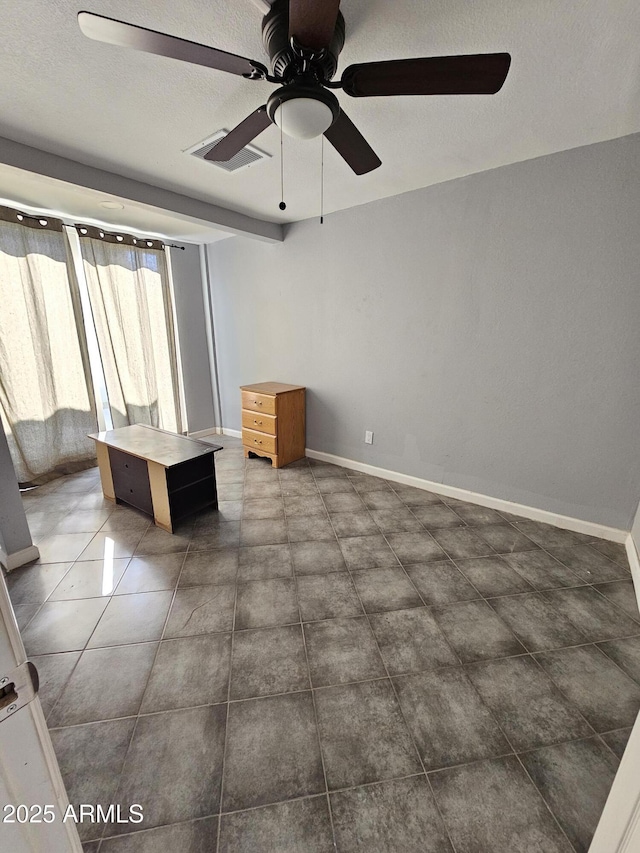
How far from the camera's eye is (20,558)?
2.02 m

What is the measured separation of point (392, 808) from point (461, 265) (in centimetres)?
289

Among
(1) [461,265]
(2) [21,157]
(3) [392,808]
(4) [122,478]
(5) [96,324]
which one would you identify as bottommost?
(3) [392,808]

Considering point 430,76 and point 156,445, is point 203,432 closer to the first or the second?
point 156,445

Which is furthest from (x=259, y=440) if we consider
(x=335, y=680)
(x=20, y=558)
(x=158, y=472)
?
(x=335, y=680)

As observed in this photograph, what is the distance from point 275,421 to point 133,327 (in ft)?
6.36

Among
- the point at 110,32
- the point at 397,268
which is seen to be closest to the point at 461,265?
the point at 397,268

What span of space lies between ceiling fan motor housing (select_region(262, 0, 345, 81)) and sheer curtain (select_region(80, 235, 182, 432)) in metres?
2.99

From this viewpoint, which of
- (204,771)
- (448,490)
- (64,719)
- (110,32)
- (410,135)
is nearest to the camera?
(110,32)

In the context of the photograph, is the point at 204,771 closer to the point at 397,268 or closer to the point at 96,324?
the point at 397,268

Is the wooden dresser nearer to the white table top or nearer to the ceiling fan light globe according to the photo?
the white table top

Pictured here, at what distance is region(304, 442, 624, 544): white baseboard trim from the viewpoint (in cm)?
229

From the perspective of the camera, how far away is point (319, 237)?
3197 mm

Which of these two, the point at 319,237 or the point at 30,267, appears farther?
the point at 319,237

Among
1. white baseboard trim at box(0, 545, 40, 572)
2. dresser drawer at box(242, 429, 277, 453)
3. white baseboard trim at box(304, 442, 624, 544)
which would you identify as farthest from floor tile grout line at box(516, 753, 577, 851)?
dresser drawer at box(242, 429, 277, 453)
